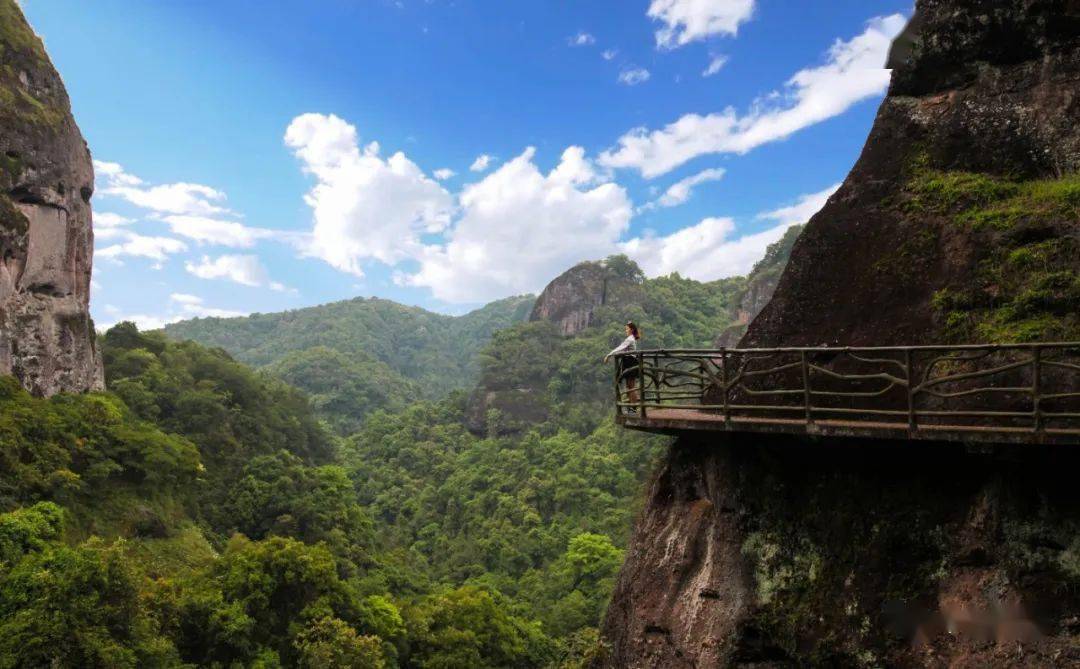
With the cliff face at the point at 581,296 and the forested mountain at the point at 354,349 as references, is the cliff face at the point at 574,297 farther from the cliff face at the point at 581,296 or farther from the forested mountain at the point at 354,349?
the forested mountain at the point at 354,349

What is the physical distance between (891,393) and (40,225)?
111 ft

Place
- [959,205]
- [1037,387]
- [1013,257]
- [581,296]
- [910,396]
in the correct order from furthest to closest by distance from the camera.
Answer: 1. [581,296]
2. [959,205]
3. [1013,257]
4. [910,396]
5. [1037,387]

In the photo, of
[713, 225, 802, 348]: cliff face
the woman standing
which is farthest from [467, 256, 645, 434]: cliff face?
the woman standing

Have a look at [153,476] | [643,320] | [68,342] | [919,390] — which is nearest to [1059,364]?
[919,390]

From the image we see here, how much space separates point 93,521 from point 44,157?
16.5 meters

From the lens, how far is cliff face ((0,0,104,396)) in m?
26.7

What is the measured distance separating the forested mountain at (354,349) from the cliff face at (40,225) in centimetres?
6657

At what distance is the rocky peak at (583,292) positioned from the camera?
314ft

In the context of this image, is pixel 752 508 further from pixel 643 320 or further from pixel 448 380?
pixel 448 380

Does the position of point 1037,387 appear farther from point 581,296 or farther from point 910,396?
point 581,296

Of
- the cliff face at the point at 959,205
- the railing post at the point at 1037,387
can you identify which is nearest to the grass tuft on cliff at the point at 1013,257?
the cliff face at the point at 959,205

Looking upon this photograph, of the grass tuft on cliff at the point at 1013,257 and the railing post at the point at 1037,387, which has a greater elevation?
the grass tuft on cliff at the point at 1013,257

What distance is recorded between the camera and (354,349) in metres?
147

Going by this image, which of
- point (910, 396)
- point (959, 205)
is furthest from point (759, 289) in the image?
point (910, 396)
